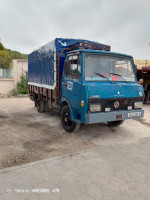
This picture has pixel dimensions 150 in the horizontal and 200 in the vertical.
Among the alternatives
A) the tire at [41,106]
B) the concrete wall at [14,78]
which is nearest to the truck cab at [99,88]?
the tire at [41,106]

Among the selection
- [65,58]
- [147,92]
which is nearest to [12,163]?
[65,58]

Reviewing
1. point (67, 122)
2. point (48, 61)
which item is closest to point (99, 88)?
point (67, 122)

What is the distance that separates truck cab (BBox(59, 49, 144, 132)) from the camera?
4570 mm

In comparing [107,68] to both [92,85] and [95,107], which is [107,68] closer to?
[92,85]

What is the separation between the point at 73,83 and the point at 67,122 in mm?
1362

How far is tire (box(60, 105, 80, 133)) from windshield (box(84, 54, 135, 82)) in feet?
4.61

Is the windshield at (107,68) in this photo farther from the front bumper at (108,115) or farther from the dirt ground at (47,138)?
the dirt ground at (47,138)

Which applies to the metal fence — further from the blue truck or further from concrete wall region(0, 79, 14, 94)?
the blue truck

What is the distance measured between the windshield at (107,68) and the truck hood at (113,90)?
0.23 meters

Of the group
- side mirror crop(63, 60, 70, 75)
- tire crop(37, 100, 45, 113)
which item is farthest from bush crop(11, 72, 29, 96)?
side mirror crop(63, 60, 70, 75)

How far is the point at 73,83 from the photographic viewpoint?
5.05 m

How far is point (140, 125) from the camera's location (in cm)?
697

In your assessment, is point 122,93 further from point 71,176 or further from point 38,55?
point 38,55

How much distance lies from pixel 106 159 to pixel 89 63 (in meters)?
2.58
